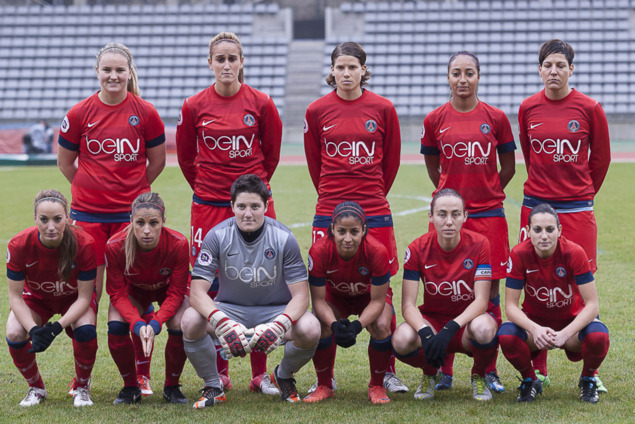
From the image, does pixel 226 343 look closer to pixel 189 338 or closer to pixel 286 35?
pixel 189 338

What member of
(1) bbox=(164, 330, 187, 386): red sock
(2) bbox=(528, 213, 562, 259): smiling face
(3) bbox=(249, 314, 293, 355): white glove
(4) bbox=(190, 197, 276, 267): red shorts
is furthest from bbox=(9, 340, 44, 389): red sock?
(2) bbox=(528, 213, 562, 259): smiling face

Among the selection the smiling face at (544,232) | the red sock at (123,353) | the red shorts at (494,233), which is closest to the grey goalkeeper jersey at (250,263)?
the red sock at (123,353)

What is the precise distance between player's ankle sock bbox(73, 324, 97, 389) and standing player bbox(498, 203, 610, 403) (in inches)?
80.2

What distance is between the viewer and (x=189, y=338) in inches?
148

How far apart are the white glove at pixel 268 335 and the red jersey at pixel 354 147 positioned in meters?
0.76

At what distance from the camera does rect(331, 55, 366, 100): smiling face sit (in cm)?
405

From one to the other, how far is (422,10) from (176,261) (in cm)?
2890

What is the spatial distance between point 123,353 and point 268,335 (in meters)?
0.78

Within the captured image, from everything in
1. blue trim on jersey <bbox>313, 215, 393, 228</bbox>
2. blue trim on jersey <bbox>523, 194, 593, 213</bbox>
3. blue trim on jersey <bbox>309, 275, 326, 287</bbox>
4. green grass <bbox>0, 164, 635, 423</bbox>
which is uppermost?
blue trim on jersey <bbox>523, 194, 593, 213</bbox>

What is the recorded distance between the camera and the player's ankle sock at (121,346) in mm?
3771

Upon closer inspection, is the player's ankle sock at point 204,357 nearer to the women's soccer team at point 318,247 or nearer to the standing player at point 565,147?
the women's soccer team at point 318,247

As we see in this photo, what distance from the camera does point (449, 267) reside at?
3891mm

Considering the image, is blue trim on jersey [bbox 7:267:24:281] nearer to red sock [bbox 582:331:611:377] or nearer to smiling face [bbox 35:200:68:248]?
smiling face [bbox 35:200:68:248]

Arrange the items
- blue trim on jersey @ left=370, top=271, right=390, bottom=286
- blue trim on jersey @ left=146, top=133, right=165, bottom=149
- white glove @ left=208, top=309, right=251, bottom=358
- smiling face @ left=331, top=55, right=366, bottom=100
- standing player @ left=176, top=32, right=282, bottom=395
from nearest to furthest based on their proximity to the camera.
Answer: white glove @ left=208, top=309, right=251, bottom=358 < blue trim on jersey @ left=370, top=271, right=390, bottom=286 < smiling face @ left=331, top=55, right=366, bottom=100 < standing player @ left=176, top=32, right=282, bottom=395 < blue trim on jersey @ left=146, top=133, right=165, bottom=149
